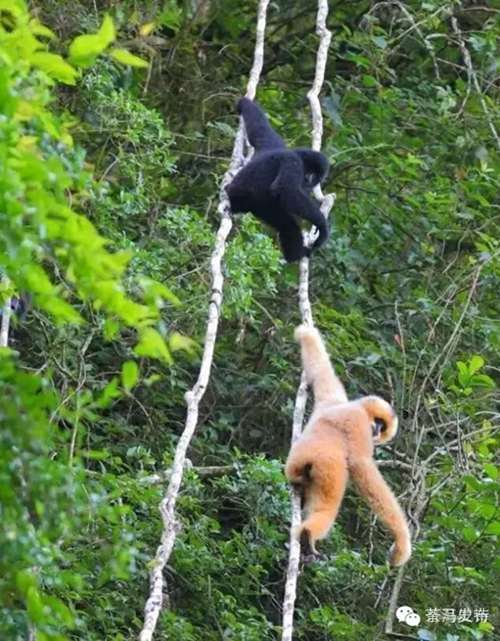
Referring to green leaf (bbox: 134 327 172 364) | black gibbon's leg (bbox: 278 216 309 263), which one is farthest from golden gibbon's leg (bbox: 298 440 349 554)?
green leaf (bbox: 134 327 172 364)

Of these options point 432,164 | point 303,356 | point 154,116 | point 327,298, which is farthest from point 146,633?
point 432,164

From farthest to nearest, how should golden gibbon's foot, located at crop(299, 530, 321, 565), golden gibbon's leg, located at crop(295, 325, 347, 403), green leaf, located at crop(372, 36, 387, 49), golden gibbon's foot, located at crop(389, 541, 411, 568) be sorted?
green leaf, located at crop(372, 36, 387, 49) < golden gibbon's leg, located at crop(295, 325, 347, 403) < golden gibbon's foot, located at crop(389, 541, 411, 568) < golden gibbon's foot, located at crop(299, 530, 321, 565)

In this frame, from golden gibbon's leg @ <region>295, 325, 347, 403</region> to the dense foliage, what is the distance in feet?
1.92

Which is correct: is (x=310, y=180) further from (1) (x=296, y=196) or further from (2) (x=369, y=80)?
(2) (x=369, y=80)

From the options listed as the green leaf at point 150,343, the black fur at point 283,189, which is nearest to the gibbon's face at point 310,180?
the black fur at point 283,189

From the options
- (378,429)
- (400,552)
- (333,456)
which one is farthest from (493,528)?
(333,456)

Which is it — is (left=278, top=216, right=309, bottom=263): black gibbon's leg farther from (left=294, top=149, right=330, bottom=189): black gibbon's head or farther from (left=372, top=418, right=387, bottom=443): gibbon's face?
(left=372, top=418, right=387, bottom=443): gibbon's face

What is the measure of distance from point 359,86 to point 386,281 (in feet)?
4.20

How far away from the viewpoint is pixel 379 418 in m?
7.66

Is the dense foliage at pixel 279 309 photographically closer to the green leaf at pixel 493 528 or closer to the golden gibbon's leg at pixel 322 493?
the green leaf at pixel 493 528

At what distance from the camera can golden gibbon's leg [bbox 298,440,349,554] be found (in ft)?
23.0

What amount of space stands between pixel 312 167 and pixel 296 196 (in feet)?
0.70

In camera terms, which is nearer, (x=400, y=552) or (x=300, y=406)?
(x=300, y=406)

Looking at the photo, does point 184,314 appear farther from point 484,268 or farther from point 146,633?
point 146,633
